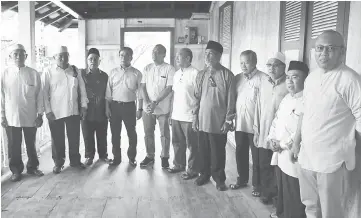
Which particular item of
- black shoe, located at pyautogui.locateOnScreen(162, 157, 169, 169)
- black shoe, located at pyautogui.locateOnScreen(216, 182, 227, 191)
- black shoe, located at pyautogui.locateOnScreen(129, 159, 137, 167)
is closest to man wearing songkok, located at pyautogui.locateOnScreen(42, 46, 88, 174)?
black shoe, located at pyautogui.locateOnScreen(129, 159, 137, 167)

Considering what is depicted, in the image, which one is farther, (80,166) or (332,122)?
(80,166)

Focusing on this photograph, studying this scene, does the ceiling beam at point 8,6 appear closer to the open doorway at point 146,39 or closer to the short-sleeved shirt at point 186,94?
the open doorway at point 146,39

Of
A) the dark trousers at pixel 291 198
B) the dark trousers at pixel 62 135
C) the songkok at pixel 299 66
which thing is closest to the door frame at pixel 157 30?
the dark trousers at pixel 62 135

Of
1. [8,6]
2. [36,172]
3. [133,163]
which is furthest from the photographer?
[8,6]

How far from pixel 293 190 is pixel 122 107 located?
95.0 inches

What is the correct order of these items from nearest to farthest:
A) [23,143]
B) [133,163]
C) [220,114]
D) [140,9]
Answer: [220,114] < [133,163] < [23,143] < [140,9]

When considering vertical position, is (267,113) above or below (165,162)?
above

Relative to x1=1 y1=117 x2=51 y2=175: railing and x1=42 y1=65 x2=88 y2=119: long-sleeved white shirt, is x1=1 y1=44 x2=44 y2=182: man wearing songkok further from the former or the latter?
x1=1 y1=117 x2=51 y2=175: railing

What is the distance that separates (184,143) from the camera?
164 inches

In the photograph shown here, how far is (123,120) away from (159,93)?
0.59m

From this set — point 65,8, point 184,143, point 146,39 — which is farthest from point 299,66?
point 146,39

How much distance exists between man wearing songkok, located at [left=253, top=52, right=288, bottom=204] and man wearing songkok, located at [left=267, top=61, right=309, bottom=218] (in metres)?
0.26

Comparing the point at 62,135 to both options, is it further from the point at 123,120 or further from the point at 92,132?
the point at 123,120

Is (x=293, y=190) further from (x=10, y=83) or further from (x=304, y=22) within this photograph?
(x=10, y=83)
